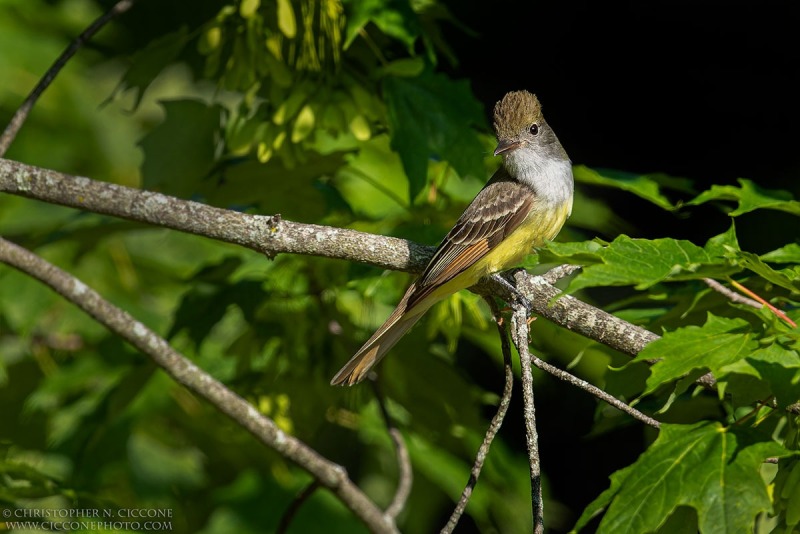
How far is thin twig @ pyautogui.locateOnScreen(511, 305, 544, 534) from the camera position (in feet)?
8.88

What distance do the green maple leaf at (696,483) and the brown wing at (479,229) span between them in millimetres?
1262

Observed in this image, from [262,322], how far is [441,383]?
84 cm

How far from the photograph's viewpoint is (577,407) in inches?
362

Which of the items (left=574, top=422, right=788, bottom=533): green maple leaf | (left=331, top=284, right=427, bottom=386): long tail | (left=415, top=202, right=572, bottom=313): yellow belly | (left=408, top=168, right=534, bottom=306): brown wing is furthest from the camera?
(left=415, top=202, right=572, bottom=313): yellow belly

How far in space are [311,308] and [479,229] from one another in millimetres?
820

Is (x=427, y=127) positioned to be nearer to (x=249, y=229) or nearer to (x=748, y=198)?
(x=249, y=229)

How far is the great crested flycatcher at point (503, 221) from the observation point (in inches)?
156

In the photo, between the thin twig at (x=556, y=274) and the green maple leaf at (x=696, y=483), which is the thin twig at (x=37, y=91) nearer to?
the thin twig at (x=556, y=274)

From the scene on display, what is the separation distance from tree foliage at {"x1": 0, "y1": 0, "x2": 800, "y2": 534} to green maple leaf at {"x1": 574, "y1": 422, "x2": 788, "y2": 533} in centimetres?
2

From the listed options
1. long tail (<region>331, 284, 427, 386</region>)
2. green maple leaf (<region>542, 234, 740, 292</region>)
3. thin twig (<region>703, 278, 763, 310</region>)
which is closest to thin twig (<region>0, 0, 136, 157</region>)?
long tail (<region>331, 284, 427, 386</region>)

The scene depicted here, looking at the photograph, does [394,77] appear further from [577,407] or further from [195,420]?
[577,407]

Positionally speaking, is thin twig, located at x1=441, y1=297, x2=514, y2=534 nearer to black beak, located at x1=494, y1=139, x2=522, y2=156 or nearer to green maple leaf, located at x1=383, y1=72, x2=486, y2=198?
green maple leaf, located at x1=383, y1=72, x2=486, y2=198

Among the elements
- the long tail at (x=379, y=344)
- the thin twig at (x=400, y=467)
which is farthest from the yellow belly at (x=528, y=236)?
the thin twig at (x=400, y=467)

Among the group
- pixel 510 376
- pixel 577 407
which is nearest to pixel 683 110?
pixel 577 407
